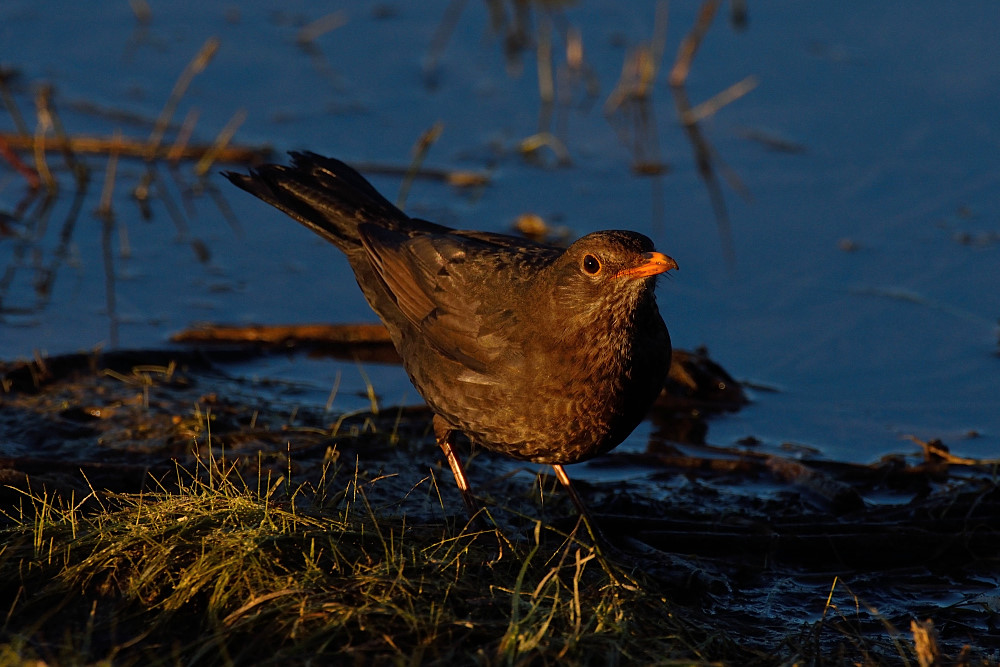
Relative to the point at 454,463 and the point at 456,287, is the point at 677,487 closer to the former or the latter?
the point at 454,463

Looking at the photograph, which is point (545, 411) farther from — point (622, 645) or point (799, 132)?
point (799, 132)

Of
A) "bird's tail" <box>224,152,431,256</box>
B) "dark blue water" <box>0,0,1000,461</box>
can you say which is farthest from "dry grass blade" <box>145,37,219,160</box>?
"bird's tail" <box>224,152,431,256</box>

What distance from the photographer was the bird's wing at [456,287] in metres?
4.81

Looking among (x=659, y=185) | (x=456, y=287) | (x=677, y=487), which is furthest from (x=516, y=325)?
Result: (x=659, y=185)

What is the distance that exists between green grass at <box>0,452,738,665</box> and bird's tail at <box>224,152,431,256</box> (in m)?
1.90

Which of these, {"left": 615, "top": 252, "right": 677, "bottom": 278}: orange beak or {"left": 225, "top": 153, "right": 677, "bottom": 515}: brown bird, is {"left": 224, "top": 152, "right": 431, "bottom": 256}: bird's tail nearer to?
{"left": 225, "top": 153, "right": 677, "bottom": 515}: brown bird

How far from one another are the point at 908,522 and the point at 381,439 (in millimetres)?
2334

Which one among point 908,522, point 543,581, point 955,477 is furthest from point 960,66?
point 543,581

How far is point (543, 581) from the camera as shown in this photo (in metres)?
3.63

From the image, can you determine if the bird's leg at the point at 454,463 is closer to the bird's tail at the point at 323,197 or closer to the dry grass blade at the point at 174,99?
the bird's tail at the point at 323,197

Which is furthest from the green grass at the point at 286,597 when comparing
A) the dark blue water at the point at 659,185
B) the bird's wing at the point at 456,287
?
the dark blue water at the point at 659,185

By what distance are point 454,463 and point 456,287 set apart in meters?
0.74

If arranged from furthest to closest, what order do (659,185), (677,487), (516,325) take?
(659,185)
(677,487)
(516,325)

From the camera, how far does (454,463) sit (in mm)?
5047
